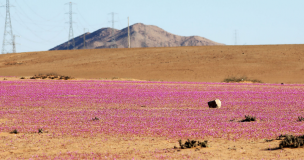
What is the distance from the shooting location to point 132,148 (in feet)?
36.3

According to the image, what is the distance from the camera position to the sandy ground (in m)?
10.0

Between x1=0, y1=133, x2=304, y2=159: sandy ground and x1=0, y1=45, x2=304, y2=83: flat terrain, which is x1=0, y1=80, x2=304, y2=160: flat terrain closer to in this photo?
x1=0, y1=133, x2=304, y2=159: sandy ground

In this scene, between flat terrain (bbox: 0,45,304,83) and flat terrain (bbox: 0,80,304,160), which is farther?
flat terrain (bbox: 0,45,304,83)

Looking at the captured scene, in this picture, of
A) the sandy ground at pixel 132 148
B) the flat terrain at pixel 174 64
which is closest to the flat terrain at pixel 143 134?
the sandy ground at pixel 132 148

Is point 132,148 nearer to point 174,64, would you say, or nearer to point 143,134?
→ point 143,134

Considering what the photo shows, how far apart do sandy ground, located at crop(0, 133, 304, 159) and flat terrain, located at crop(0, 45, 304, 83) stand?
5292 centimetres

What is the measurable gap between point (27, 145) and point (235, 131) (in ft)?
23.1

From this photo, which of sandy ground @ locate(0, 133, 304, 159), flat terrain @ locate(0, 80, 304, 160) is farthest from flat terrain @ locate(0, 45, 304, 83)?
sandy ground @ locate(0, 133, 304, 159)

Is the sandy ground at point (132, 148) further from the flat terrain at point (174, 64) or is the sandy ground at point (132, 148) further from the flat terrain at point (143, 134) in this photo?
the flat terrain at point (174, 64)

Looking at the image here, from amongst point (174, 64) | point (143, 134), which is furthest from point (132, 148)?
point (174, 64)

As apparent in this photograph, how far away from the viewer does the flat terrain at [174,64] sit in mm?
70750

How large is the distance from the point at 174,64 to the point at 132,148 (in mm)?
73267

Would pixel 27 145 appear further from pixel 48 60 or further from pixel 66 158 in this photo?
pixel 48 60

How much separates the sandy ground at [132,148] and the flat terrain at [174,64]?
52.9 metres
